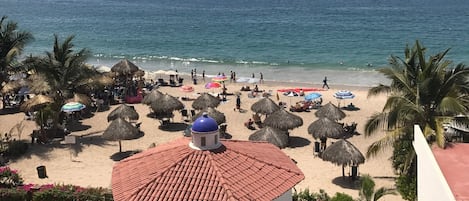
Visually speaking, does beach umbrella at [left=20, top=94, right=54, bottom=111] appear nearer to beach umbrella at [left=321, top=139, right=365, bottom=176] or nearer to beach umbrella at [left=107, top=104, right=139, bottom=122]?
beach umbrella at [left=107, top=104, right=139, bottom=122]

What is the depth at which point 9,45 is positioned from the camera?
83.8 feet

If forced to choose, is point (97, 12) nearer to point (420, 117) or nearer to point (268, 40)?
point (268, 40)

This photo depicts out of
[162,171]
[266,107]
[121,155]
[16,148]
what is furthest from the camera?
[266,107]

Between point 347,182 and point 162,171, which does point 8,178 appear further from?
point 347,182

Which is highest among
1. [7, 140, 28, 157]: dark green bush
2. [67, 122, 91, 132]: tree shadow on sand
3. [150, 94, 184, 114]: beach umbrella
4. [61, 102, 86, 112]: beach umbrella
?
[61, 102, 86, 112]: beach umbrella

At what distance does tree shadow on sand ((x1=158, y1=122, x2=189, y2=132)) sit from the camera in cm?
2586

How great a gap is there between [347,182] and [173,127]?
35.1 feet

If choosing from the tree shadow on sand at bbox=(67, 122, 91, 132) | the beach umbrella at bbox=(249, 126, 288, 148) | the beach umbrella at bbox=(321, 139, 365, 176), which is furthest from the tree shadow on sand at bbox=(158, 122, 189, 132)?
the beach umbrella at bbox=(321, 139, 365, 176)

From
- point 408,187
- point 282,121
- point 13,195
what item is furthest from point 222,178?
point 282,121

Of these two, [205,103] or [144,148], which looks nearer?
[144,148]

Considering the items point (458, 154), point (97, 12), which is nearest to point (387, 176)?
point (458, 154)

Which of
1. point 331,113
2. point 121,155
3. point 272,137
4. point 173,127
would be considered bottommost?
point 121,155

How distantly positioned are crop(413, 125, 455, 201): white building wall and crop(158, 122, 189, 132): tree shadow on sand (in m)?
16.0

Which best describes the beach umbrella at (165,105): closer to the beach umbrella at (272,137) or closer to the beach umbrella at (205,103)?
the beach umbrella at (205,103)
